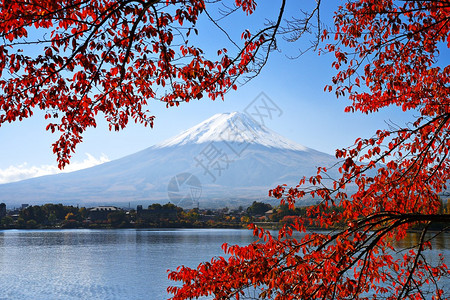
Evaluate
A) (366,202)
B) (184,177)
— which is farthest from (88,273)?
(184,177)

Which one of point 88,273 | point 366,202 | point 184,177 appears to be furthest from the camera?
point 184,177

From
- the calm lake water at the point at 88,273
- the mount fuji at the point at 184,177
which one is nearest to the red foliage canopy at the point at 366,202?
the calm lake water at the point at 88,273

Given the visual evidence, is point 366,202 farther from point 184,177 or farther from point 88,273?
point 184,177

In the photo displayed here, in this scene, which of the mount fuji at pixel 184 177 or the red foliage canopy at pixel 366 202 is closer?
the red foliage canopy at pixel 366 202

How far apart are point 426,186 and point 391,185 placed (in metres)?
0.81

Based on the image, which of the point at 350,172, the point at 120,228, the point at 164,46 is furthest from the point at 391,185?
the point at 120,228

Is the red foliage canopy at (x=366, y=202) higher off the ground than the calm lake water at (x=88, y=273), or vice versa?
the red foliage canopy at (x=366, y=202)

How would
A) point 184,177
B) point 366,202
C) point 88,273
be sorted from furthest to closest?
point 184,177 → point 88,273 → point 366,202

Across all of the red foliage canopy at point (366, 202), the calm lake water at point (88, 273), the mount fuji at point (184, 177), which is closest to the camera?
the red foliage canopy at point (366, 202)

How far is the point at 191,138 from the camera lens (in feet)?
617

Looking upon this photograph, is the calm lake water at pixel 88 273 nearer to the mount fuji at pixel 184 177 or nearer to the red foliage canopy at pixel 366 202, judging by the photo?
the red foliage canopy at pixel 366 202

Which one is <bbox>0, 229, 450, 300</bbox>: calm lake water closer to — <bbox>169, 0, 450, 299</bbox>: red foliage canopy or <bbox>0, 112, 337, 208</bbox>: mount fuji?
<bbox>169, 0, 450, 299</bbox>: red foliage canopy

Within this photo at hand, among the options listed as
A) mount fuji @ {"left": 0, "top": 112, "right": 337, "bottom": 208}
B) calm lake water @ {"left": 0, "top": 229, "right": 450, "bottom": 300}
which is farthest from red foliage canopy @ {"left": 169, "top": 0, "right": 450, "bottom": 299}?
mount fuji @ {"left": 0, "top": 112, "right": 337, "bottom": 208}

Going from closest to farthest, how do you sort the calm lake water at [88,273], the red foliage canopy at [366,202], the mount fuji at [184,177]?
the red foliage canopy at [366,202]
the calm lake water at [88,273]
the mount fuji at [184,177]
